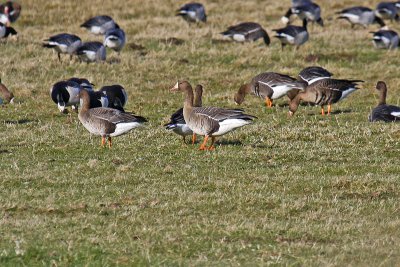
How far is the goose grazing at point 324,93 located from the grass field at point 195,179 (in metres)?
0.36

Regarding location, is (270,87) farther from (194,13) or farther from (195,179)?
(194,13)

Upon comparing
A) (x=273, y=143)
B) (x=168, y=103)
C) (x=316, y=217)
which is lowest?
(x=168, y=103)

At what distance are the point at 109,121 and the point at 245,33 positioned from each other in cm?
1472

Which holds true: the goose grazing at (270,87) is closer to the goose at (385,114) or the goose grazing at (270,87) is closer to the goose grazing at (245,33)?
the goose at (385,114)

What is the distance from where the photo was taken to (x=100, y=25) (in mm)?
30266

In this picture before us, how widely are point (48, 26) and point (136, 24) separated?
3.19 meters

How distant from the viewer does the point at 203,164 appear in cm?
1399

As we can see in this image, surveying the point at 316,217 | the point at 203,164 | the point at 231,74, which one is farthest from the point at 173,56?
the point at 316,217

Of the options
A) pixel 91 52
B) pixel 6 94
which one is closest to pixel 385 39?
pixel 91 52

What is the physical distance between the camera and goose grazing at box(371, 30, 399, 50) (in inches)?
1107

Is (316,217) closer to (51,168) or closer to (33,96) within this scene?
(51,168)

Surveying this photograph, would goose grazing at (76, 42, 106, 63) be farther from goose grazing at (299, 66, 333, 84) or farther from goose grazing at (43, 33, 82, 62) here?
goose grazing at (299, 66, 333, 84)

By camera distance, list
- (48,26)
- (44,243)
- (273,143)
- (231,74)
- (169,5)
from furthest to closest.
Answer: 1. (169,5)
2. (48,26)
3. (231,74)
4. (273,143)
5. (44,243)

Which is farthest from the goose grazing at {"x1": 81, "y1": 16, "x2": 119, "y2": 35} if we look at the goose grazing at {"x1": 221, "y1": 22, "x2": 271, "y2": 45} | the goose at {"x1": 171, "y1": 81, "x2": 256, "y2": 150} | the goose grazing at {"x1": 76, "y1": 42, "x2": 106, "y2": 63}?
the goose at {"x1": 171, "y1": 81, "x2": 256, "y2": 150}
